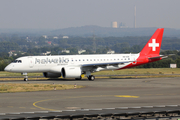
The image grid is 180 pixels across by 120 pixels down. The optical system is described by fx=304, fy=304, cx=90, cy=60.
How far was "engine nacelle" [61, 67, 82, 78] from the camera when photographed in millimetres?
54906

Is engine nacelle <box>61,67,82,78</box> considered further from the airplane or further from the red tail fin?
the red tail fin

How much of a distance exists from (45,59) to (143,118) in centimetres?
3898

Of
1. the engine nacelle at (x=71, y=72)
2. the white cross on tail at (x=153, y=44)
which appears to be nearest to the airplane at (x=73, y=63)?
the engine nacelle at (x=71, y=72)

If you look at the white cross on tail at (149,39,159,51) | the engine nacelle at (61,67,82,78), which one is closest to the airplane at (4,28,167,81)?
the engine nacelle at (61,67,82,78)

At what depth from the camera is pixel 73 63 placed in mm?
58062

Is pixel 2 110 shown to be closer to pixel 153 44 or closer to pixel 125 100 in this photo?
pixel 125 100

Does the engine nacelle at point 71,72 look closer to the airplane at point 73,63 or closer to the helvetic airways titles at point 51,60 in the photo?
the airplane at point 73,63

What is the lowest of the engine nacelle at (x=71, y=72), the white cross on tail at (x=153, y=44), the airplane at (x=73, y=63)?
the engine nacelle at (x=71, y=72)

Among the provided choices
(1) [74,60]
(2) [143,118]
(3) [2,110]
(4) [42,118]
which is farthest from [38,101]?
(1) [74,60]

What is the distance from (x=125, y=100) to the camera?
98.1ft

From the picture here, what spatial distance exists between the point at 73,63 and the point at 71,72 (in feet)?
11.0

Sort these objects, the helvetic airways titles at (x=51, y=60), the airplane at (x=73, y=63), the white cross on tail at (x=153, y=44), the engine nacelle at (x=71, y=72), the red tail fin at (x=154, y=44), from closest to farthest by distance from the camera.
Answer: the engine nacelle at (x=71, y=72) < the airplane at (x=73, y=63) < the helvetic airways titles at (x=51, y=60) < the red tail fin at (x=154, y=44) < the white cross on tail at (x=153, y=44)

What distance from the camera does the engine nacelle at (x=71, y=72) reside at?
5491 cm

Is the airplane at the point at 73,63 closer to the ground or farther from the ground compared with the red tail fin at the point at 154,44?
closer to the ground
